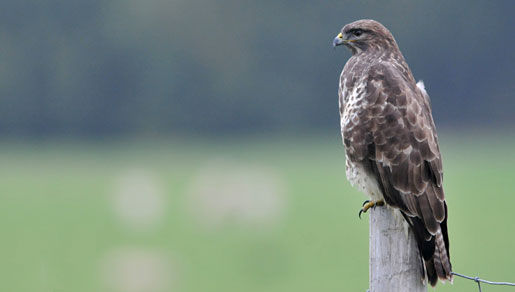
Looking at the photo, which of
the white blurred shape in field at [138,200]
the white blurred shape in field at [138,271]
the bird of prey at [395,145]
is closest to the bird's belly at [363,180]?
the bird of prey at [395,145]

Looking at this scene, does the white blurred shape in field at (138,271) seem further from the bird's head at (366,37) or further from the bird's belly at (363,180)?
the bird's belly at (363,180)

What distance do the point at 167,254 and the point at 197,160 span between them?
2351cm

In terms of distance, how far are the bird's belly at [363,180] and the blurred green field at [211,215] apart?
9.81 m

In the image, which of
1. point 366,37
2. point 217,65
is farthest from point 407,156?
point 217,65

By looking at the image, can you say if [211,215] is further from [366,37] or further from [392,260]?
[392,260]

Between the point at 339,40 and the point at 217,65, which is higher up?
the point at 217,65

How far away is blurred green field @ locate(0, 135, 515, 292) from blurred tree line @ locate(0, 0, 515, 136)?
151 cm

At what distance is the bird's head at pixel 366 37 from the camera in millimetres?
6793

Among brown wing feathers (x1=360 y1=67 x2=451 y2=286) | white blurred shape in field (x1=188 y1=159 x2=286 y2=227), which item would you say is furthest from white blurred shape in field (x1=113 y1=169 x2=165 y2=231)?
brown wing feathers (x1=360 y1=67 x2=451 y2=286)

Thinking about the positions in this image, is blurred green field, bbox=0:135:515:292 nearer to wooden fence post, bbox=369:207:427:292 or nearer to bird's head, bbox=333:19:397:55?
bird's head, bbox=333:19:397:55

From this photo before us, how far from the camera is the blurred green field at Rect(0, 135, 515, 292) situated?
20.5m

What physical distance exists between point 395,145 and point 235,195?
105ft

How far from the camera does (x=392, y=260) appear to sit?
4.90 metres

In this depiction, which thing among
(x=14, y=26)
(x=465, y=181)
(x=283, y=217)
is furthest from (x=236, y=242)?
(x=14, y=26)
